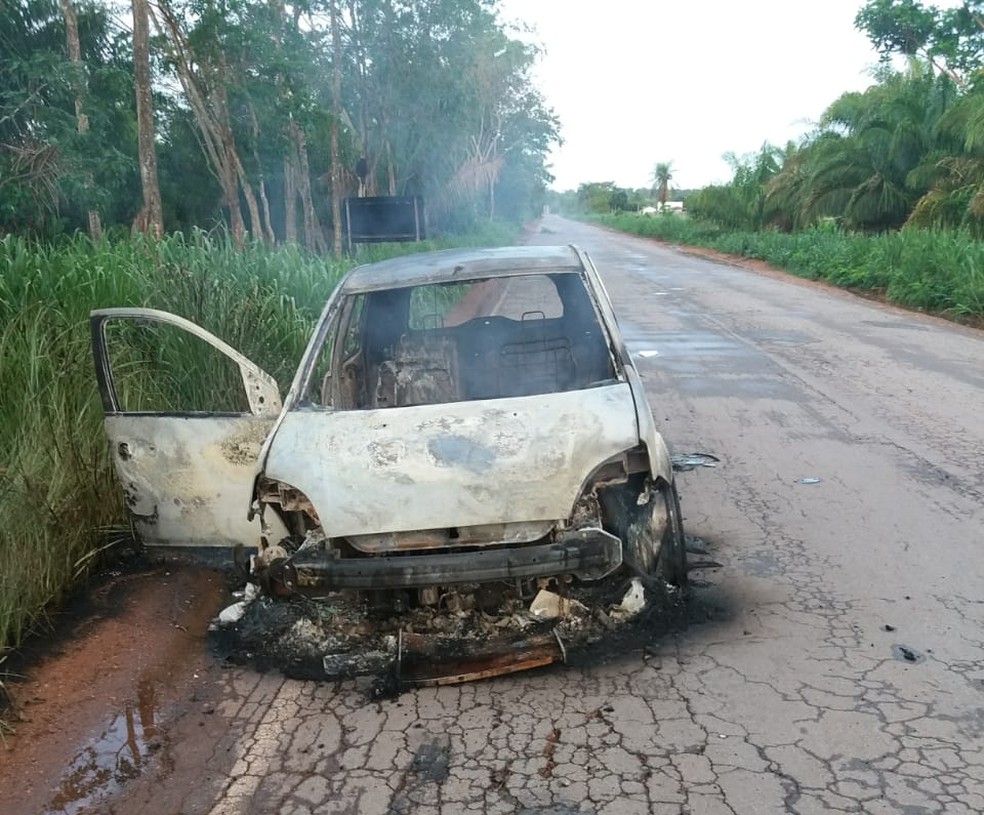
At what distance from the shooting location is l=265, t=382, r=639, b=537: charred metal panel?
3623 mm

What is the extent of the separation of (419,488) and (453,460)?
0.60ft

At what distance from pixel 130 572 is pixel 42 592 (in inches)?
26.8

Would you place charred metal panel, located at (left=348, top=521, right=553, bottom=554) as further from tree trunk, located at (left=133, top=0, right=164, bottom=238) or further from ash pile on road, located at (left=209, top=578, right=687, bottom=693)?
tree trunk, located at (left=133, top=0, right=164, bottom=238)

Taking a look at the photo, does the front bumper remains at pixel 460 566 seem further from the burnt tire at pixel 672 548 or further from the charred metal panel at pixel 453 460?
the burnt tire at pixel 672 548

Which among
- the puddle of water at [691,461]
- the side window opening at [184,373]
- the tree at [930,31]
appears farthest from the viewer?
the tree at [930,31]

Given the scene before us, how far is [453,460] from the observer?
3711 millimetres

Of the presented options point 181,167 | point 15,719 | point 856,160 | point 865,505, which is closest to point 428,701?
point 15,719

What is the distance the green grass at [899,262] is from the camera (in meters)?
15.8

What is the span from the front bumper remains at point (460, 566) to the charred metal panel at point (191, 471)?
2.45ft

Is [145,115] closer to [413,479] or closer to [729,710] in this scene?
[413,479]

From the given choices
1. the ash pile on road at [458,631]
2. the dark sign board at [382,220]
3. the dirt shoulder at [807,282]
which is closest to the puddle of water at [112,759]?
the ash pile on road at [458,631]

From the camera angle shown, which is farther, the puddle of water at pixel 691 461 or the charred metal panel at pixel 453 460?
the puddle of water at pixel 691 461

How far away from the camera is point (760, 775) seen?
2.89 m

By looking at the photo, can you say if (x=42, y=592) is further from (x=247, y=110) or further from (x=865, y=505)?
(x=247, y=110)
